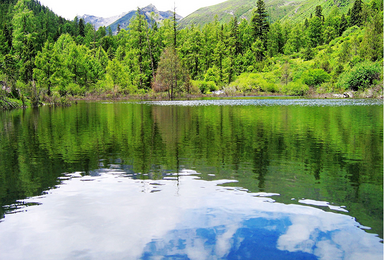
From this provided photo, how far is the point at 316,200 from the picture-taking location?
21.3 ft

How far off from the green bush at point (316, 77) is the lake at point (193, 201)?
61.9 m

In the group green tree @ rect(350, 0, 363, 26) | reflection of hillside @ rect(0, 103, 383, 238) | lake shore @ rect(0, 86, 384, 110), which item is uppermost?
green tree @ rect(350, 0, 363, 26)

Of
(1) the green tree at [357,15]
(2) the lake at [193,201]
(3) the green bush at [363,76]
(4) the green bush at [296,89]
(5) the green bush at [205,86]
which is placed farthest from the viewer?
(1) the green tree at [357,15]

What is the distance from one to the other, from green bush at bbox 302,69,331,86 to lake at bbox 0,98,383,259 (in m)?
61.9

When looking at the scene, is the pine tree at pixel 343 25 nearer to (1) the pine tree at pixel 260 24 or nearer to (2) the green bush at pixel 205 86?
(1) the pine tree at pixel 260 24

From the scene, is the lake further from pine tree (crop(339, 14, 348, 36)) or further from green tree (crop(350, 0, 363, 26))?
green tree (crop(350, 0, 363, 26))

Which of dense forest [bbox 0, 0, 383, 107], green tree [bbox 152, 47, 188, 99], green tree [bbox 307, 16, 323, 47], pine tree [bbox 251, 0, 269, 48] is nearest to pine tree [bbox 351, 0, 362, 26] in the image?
dense forest [bbox 0, 0, 383, 107]

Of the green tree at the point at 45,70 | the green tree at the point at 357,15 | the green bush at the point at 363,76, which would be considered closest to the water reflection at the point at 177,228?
the green tree at the point at 45,70

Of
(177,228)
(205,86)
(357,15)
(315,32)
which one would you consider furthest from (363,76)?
(357,15)

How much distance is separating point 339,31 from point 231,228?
119155mm

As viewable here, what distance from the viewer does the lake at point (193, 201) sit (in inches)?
187

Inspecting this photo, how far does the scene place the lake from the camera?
4.74 meters

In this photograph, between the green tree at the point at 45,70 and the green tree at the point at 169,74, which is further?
the green tree at the point at 169,74

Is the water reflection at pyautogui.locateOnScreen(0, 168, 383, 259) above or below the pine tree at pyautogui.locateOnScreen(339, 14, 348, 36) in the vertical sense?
below
